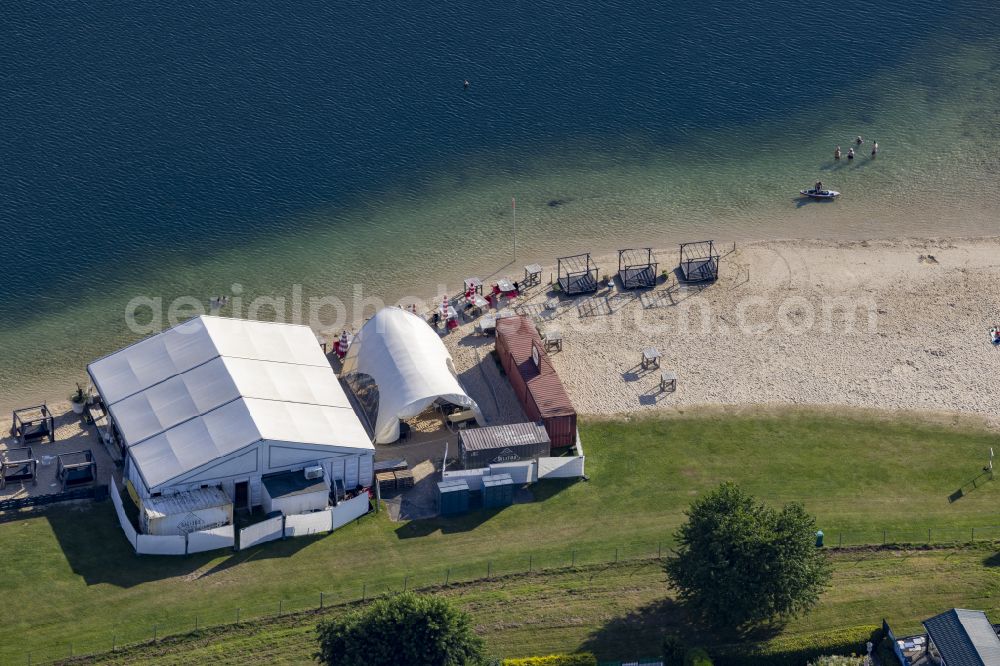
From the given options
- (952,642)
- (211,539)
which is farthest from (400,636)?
(952,642)

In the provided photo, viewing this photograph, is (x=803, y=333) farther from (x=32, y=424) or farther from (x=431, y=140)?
(x=32, y=424)

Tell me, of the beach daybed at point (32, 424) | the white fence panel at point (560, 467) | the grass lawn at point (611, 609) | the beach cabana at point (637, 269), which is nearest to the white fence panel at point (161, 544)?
the grass lawn at point (611, 609)

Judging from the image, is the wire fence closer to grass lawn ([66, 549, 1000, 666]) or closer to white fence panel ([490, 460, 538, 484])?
grass lawn ([66, 549, 1000, 666])

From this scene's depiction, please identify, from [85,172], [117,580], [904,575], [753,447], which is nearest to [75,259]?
[85,172]

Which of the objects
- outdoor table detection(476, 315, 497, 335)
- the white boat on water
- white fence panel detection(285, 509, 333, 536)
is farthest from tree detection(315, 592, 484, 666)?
the white boat on water

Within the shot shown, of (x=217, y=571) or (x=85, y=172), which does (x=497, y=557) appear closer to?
(x=217, y=571)

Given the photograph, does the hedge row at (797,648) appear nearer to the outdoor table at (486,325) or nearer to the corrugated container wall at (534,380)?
the corrugated container wall at (534,380)
